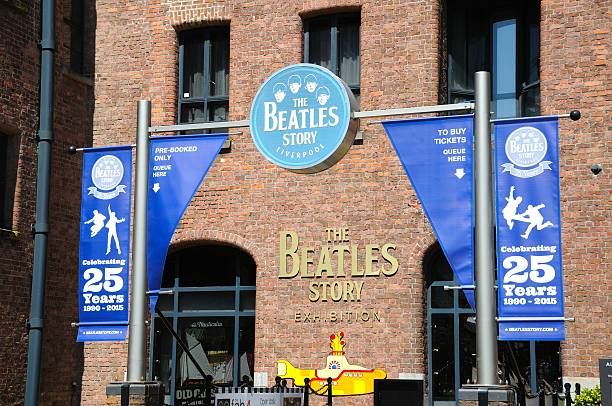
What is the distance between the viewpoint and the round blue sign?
13.1 meters

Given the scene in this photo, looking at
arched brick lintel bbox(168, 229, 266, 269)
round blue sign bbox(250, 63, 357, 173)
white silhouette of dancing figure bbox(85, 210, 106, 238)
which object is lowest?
white silhouette of dancing figure bbox(85, 210, 106, 238)

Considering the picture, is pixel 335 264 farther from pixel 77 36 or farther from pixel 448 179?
pixel 77 36

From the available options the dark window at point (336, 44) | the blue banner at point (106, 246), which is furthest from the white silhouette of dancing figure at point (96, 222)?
the dark window at point (336, 44)

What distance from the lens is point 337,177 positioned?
62.2 feet

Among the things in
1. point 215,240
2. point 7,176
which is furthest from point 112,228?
point 7,176

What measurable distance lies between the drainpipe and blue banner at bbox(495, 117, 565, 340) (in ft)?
24.0

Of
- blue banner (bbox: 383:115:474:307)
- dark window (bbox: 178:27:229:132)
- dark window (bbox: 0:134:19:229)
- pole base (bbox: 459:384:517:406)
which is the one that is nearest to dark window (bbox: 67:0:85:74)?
dark window (bbox: 178:27:229:132)

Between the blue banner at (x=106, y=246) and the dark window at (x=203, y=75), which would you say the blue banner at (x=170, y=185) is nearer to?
the blue banner at (x=106, y=246)

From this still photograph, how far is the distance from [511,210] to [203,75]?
9755 mm

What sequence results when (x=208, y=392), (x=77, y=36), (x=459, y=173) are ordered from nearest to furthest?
1. (x=459, y=173)
2. (x=208, y=392)
3. (x=77, y=36)

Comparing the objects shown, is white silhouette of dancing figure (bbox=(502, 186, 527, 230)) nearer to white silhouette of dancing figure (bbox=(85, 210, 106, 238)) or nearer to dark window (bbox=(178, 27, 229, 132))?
white silhouette of dancing figure (bbox=(85, 210, 106, 238))

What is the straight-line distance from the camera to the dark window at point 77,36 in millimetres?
21547

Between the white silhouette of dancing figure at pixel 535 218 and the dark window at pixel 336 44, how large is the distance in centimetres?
766

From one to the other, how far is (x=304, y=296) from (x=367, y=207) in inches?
77.8
